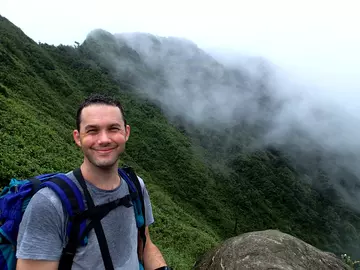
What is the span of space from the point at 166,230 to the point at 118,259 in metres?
17.7

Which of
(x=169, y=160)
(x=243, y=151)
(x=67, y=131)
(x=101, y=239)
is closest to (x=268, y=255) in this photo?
(x=101, y=239)

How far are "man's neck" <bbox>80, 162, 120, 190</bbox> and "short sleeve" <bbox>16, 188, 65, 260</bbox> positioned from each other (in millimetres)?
467

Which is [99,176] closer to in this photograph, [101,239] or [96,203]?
[96,203]

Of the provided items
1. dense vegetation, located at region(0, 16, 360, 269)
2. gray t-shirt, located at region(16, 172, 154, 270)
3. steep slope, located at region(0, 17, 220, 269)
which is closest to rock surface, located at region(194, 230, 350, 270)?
steep slope, located at region(0, 17, 220, 269)

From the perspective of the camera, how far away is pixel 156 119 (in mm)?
92750

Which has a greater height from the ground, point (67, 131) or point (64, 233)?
point (64, 233)

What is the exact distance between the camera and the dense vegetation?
19.6 meters

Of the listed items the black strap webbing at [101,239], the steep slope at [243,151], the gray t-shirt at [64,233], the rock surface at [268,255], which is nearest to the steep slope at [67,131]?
the rock surface at [268,255]

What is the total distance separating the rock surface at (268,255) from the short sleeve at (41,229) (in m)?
8.29

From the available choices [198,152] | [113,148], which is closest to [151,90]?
[198,152]

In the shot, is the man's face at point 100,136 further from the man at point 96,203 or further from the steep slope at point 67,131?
the steep slope at point 67,131

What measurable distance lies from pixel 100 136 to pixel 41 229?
97 centimetres

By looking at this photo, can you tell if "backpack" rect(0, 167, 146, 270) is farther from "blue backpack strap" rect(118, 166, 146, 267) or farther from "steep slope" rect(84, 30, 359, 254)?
"steep slope" rect(84, 30, 359, 254)

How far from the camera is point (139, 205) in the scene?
3498mm
